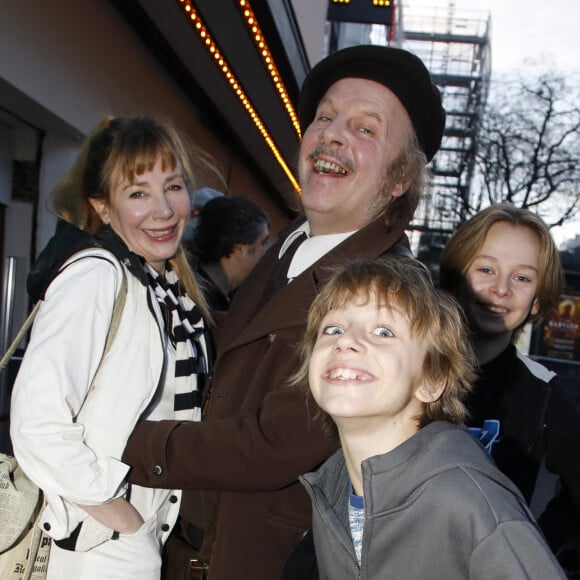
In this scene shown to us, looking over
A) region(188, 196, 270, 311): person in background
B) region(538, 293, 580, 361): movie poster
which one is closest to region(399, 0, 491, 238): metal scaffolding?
region(538, 293, 580, 361): movie poster

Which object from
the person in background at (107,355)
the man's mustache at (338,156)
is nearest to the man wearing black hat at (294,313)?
the man's mustache at (338,156)

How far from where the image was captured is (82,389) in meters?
1.73

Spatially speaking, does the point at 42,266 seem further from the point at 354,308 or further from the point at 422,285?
the point at 422,285

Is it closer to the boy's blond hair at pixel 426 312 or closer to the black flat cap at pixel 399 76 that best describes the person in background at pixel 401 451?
the boy's blond hair at pixel 426 312

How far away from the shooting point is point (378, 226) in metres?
2.13

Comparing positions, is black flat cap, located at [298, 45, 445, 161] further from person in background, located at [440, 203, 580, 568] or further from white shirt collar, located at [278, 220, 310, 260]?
white shirt collar, located at [278, 220, 310, 260]

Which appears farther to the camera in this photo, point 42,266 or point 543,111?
point 543,111

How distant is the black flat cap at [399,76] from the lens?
7.39 ft

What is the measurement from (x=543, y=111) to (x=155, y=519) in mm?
16727

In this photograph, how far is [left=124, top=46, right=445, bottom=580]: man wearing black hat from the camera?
174cm

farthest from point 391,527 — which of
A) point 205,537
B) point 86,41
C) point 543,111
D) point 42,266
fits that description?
point 543,111

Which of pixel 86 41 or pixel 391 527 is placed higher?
pixel 86 41

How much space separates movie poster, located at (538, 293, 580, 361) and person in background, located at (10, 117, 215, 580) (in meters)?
9.07

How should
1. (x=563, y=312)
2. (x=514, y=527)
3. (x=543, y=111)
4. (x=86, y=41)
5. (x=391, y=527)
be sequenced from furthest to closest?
(x=543, y=111)
(x=563, y=312)
(x=86, y=41)
(x=391, y=527)
(x=514, y=527)
